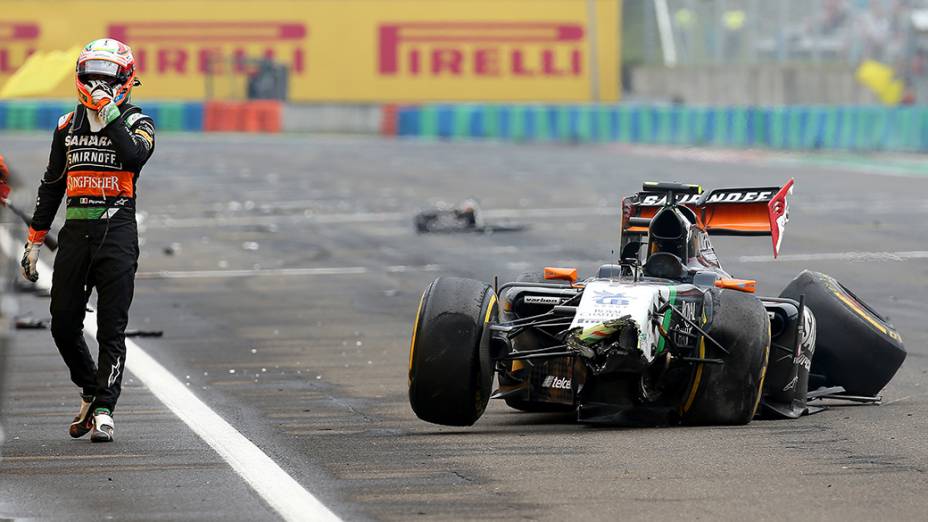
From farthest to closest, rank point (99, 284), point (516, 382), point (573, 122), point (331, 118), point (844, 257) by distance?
point (331, 118), point (573, 122), point (844, 257), point (516, 382), point (99, 284)

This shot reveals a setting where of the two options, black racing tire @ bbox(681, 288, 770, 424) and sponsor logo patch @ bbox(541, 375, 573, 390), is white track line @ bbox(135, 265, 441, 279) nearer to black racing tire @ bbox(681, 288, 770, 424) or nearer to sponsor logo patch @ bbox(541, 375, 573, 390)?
sponsor logo patch @ bbox(541, 375, 573, 390)

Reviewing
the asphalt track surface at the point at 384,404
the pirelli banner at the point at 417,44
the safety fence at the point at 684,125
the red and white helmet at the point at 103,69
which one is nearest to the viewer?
the asphalt track surface at the point at 384,404

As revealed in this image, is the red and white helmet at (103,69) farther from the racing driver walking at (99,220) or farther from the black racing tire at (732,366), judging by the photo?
the black racing tire at (732,366)

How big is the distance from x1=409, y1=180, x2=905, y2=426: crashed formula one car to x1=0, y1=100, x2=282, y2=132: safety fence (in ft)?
132

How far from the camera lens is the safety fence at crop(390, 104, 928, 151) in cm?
4259

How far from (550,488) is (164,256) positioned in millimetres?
13945

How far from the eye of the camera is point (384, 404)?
1028 centimetres

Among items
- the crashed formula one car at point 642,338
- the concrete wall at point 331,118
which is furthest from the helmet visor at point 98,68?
the concrete wall at point 331,118

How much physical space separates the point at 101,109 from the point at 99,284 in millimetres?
903

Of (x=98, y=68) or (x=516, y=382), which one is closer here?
(x=98, y=68)

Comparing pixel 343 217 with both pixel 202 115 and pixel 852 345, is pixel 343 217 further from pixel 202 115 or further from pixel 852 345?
pixel 202 115

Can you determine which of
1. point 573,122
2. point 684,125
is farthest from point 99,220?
point 573,122

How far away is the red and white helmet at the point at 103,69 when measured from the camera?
8.96 metres

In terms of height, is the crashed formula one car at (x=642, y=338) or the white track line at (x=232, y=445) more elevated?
the crashed formula one car at (x=642, y=338)
